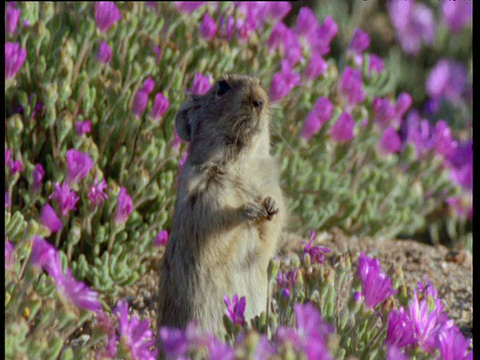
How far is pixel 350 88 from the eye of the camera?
224 inches

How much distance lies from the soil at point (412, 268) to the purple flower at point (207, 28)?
4.76ft

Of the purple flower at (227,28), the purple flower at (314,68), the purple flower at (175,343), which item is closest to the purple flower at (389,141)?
the purple flower at (314,68)

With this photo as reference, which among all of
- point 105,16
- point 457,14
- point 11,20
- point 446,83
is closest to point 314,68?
point 105,16

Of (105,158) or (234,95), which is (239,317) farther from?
(105,158)

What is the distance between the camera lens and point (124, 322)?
9.13ft

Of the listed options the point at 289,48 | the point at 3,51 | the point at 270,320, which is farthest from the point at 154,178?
the point at 270,320

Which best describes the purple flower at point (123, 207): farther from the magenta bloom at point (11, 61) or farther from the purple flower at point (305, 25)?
the purple flower at point (305, 25)

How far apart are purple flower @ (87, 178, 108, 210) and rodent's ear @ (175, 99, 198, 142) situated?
57cm

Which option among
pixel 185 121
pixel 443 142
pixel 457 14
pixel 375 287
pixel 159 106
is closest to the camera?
pixel 375 287

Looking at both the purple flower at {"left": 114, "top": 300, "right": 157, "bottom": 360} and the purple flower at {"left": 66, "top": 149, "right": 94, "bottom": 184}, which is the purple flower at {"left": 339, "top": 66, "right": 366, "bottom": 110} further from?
the purple flower at {"left": 114, "top": 300, "right": 157, "bottom": 360}

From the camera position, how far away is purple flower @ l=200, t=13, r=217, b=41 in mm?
5352

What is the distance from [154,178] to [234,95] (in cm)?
123

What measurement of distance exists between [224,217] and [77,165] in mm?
1007

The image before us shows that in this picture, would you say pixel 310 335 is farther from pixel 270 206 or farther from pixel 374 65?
pixel 374 65
